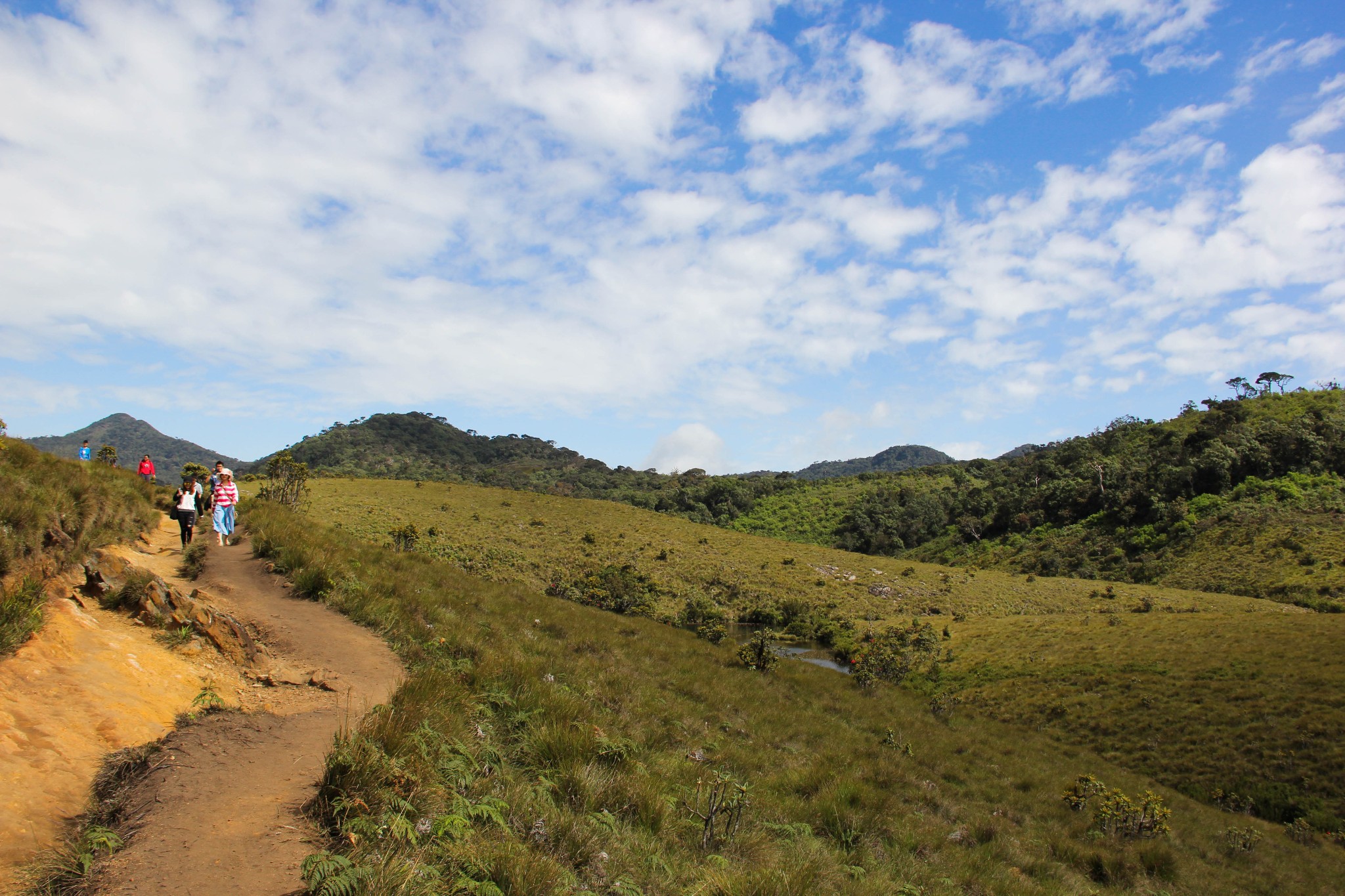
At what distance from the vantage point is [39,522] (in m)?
7.98

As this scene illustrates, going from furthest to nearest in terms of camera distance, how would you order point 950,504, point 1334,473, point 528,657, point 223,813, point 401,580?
point 950,504
point 1334,473
point 401,580
point 528,657
point 223,813

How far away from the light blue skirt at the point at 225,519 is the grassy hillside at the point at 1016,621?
17.6 m

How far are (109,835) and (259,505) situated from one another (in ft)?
60.5

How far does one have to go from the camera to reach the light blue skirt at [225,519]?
1466cm

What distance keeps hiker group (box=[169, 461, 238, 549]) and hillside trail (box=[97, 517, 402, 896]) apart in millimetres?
6518

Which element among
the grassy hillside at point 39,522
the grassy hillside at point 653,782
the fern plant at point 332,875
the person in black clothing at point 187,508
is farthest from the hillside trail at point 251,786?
the person in black clothing at point 187,508

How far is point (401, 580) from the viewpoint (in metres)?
15.3

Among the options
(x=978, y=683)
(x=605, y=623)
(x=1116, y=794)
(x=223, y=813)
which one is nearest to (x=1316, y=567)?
(x=978, y=683)

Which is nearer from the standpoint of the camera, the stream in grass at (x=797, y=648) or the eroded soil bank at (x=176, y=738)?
the eroded soil bank at (x=176, y=738)

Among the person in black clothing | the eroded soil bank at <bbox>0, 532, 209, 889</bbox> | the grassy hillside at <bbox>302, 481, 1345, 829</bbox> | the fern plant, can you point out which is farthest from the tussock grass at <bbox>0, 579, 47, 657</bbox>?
the grassy hillside at <bbox>302, 481, 1345, 829</bbox>

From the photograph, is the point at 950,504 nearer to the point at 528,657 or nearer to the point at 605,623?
the point at 605,623

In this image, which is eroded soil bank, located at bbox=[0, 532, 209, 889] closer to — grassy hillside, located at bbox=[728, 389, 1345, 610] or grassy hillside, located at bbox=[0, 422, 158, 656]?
grassy hillside, located at bbox=[0, 422, 158, 656]

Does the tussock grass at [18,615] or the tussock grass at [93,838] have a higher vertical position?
the tussock grass at [18,615]

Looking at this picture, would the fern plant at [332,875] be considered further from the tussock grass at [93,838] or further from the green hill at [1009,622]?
the green hill at [1009,622]
